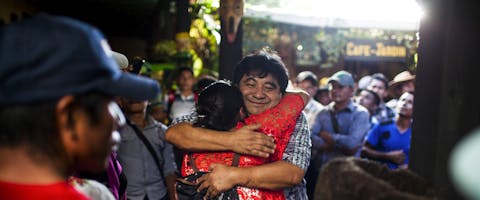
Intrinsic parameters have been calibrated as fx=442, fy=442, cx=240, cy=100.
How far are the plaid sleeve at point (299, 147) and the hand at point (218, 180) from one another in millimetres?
370

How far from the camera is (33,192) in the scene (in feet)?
4.22

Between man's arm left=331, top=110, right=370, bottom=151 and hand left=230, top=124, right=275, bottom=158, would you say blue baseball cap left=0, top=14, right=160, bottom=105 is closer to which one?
hand left=230, top=124, right=275, bottom=158

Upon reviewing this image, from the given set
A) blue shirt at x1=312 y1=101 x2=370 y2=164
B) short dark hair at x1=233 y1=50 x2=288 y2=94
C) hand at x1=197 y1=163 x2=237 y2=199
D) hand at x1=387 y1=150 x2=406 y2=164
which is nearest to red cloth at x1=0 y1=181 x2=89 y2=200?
hand at x1=197 y1=163 x2=237 y2=199

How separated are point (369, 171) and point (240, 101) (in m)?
1.33

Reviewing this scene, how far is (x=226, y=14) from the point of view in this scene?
4828 mm

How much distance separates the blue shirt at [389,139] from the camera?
17.6 feet

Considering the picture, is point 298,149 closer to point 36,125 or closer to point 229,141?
point 229,141

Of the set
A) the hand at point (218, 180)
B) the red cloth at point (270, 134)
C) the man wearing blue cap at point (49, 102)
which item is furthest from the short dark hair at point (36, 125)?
the red cloth at point (270, 134)

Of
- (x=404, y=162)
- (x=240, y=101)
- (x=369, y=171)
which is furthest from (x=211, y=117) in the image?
(x=404, y=162)

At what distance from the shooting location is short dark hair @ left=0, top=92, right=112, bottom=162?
125 cm

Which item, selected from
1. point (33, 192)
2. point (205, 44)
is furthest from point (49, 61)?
point (205, 44)

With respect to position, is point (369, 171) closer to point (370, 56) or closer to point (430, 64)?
point (430, 64)

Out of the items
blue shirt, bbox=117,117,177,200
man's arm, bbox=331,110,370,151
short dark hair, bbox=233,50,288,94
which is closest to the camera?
short dark hair, bbox=233,50,288,94

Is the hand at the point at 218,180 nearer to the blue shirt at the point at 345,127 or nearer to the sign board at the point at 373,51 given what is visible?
the blue shirt at the point at 345,127
